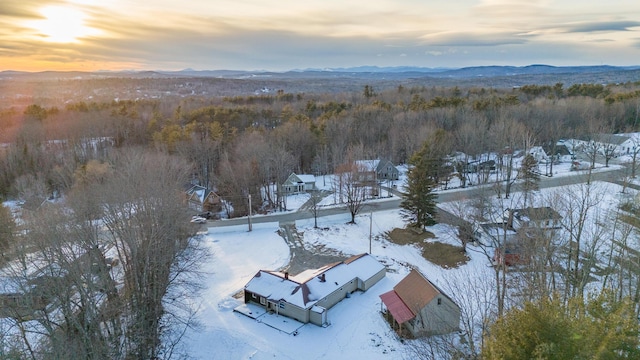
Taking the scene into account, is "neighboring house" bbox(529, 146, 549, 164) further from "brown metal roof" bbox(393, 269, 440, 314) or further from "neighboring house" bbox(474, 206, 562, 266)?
"brown metal roof" bbox(393, 269, 440, 314)

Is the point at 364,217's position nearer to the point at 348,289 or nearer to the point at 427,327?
the point at 348,289

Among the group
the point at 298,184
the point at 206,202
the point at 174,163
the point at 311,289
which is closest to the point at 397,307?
the point at 311,289

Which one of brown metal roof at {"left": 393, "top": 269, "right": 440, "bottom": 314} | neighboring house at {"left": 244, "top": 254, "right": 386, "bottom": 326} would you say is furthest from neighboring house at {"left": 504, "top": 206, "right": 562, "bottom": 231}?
neighboring house at {"left": 244, "top": 254, "right": 386, "bottom": 326}

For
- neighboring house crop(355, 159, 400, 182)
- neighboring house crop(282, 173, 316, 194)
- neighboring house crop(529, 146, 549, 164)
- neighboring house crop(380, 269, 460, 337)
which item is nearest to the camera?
neighboring house crop(380, 269, 460, 337)

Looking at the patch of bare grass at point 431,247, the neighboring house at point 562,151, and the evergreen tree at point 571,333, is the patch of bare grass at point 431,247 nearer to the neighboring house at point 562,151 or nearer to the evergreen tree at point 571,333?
the evergreen tree at point 571,333

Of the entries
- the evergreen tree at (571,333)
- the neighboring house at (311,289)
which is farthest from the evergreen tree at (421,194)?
the evergreen tree at (571,333)

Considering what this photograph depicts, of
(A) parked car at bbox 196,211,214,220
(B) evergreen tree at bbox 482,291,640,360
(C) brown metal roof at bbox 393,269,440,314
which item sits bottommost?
(A) parked car at bbox 196,211,214,220

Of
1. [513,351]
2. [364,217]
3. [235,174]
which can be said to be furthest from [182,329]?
[235,174]

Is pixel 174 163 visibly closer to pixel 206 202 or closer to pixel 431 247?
pixel 206 202
